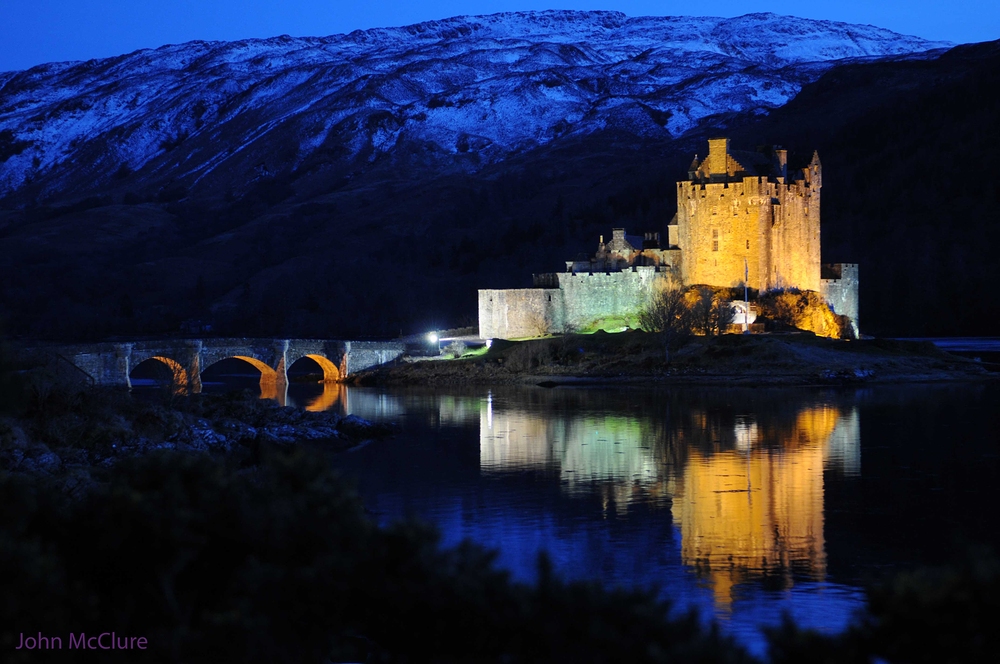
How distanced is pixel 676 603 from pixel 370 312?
9394 centimetres

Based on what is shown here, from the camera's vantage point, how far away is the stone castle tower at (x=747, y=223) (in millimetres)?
68188

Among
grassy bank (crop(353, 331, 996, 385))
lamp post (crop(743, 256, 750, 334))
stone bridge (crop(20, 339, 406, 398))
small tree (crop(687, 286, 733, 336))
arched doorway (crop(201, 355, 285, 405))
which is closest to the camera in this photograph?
stone bridge (crop(20, 339, 406, 398))

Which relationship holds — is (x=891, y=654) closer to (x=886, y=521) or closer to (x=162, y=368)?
(x=886, y=521)

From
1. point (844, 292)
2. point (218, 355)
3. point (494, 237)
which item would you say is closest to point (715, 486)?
point (218, 355)

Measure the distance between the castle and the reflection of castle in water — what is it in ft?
51.4

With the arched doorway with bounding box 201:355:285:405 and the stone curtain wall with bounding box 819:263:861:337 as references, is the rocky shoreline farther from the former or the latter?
the stone curtain wall with bounding box 819:263:861:337

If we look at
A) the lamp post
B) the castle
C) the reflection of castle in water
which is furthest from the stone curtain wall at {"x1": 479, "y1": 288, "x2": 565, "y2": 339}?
the reflection of castle in water

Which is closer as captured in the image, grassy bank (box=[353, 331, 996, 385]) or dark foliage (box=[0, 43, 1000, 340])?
grassy bank (box=[353, 331, 996, 385])

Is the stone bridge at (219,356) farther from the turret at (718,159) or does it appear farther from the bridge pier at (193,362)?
the turret at (718,159)

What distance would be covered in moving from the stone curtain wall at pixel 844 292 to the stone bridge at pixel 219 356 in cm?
2219

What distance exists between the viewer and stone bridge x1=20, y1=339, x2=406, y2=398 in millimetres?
59219

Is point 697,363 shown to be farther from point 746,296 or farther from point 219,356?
point 219,356

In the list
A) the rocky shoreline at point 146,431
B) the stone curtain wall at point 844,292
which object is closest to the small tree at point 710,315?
the stone curtain wall at point 844,292

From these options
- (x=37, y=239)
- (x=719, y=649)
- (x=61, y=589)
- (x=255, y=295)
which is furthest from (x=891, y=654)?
(x=37, y=239)
